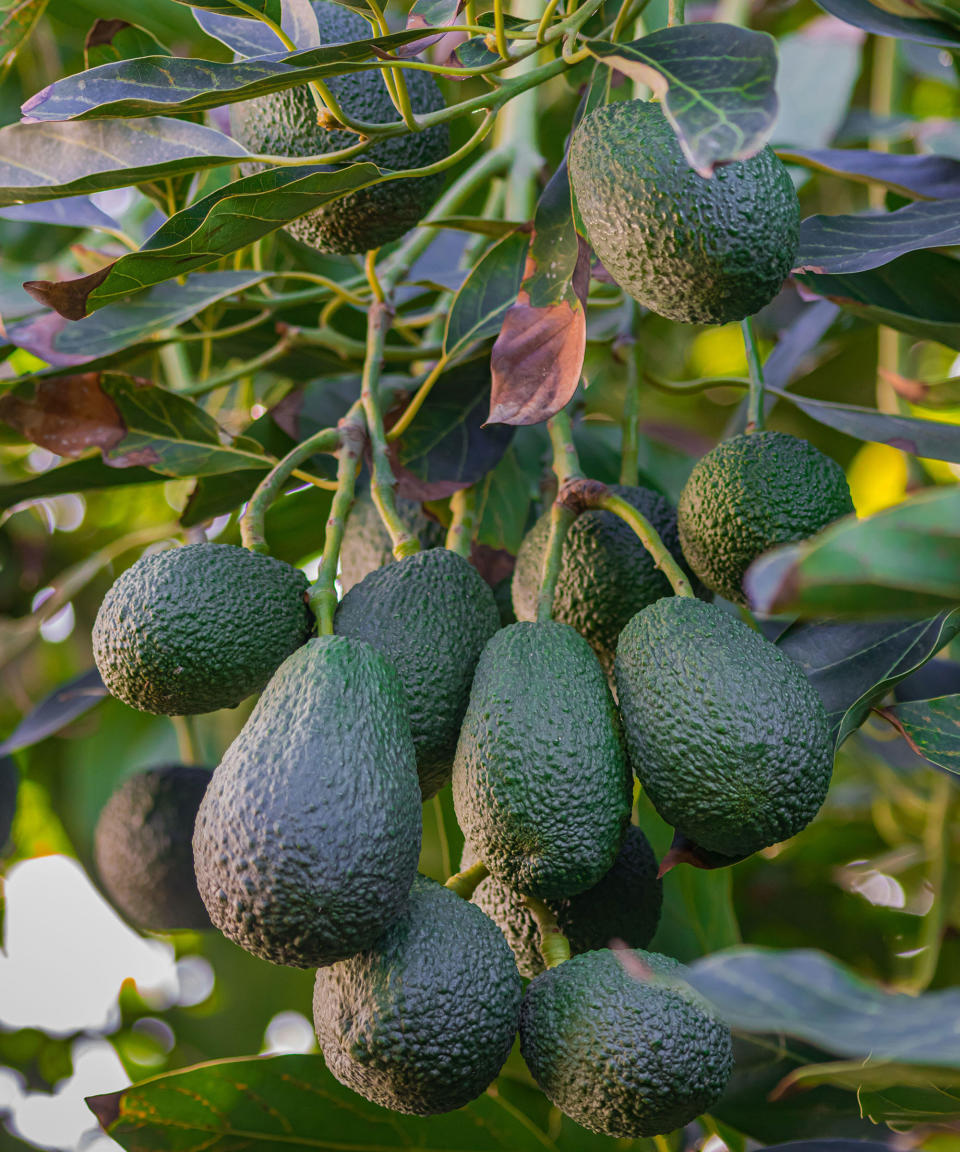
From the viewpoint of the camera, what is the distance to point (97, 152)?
913 mm

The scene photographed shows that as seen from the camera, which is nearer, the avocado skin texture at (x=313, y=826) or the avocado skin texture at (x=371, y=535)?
the avocado skin texture at (x=313, y=826)

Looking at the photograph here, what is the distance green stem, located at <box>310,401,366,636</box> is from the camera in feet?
2.89

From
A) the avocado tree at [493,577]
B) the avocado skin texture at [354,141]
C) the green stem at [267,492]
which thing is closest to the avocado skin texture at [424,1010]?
the avocado tree at [493,577]

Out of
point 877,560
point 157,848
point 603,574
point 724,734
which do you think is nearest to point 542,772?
point 724,734

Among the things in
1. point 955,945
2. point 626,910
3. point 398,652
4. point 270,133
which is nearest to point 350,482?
point 398,652

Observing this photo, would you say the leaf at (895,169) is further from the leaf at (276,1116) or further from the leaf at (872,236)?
the leaf at (276,1116)

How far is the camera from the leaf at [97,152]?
90 cm

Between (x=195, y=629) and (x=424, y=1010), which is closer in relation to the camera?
(x=424, y=1010)

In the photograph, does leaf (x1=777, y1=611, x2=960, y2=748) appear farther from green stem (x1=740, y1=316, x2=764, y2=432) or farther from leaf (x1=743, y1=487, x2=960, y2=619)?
leaf (x1=743, y1=487, x2=960, y2=619)

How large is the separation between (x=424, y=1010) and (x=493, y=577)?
1.77 feet

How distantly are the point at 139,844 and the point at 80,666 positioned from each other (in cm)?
93

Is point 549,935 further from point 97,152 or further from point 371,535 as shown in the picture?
point 97,152

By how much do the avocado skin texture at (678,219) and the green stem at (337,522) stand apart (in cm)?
30

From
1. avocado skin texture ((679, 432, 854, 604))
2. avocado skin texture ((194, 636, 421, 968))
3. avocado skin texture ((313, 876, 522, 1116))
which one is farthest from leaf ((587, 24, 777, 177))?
avocado skin texture ((313, 876, 522, 1116))
